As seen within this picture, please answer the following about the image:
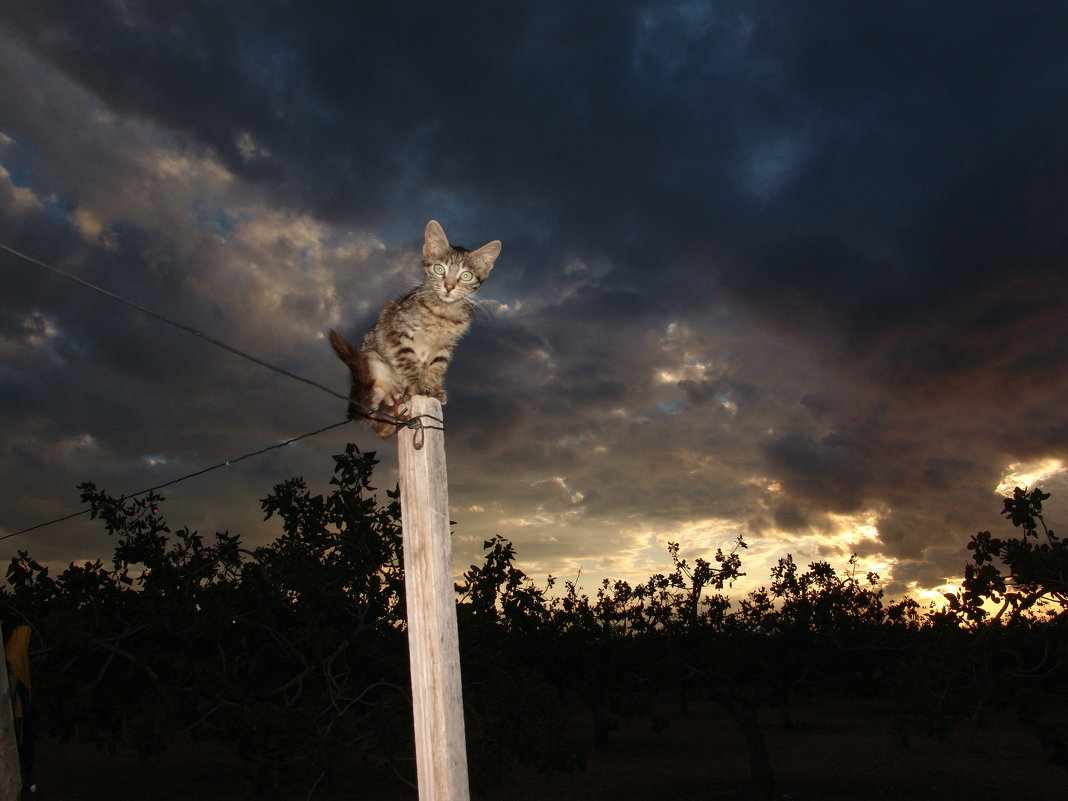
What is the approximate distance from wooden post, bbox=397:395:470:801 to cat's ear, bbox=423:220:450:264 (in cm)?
236

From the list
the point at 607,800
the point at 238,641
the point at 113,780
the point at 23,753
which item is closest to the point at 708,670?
the point at 607,800

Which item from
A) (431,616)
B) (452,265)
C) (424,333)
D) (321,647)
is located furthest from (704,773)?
(431,616)

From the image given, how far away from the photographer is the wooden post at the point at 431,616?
13.6ft

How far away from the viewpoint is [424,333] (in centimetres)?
623

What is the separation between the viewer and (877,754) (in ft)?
74.7

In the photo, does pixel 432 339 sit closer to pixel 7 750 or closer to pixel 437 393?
pixel 437 393

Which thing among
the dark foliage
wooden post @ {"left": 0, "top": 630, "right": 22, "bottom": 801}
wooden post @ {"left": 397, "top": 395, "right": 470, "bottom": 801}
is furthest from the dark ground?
wooden post @ {"left": 397, "top": 395, "right": 470, "bottom": 801}

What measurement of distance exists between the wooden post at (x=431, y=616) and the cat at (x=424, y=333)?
1.33 m

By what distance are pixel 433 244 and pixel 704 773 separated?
724 inches

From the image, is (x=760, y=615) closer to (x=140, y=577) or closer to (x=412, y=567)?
(x=140, y=577)

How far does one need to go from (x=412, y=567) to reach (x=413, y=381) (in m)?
2.01

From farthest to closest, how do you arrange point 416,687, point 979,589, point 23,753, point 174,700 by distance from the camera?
point 174,700, point 979,589, point 23,753, point 416,687

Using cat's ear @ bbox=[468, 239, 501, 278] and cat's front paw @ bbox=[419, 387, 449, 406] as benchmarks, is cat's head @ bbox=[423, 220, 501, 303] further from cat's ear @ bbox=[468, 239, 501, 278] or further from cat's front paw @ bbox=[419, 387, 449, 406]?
cat's front paw @ bbox=[419, 387, 449, 406]

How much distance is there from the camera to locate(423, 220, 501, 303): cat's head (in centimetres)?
634
